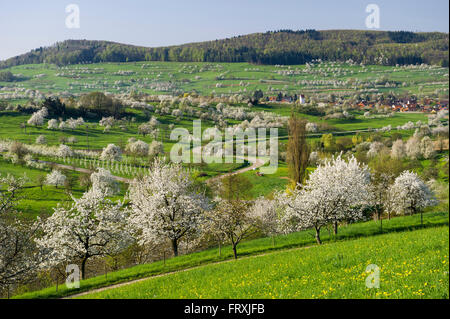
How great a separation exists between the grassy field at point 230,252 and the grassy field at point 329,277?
710 centimetres

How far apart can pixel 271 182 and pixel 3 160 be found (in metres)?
68.0

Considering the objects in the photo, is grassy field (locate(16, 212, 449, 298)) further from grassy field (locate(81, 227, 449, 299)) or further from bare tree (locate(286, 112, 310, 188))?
bare tree (locate(286, 112, 310, 188))

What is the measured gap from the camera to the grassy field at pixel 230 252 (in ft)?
85.3

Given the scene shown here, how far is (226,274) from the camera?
62.1ft

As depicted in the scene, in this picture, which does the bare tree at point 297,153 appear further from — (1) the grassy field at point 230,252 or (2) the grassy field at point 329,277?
Answer: (2) the grassy field at point 329,277

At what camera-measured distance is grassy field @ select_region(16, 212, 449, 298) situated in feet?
85.3

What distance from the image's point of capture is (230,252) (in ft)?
104

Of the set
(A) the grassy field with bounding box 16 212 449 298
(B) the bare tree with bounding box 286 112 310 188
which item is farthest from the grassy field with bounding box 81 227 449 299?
(B) the bare tree with bounding box 286 112 310 188

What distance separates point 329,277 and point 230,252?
59.2ft

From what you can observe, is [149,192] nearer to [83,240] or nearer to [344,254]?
[83,240]

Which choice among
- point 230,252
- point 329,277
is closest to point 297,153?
point 230,252
